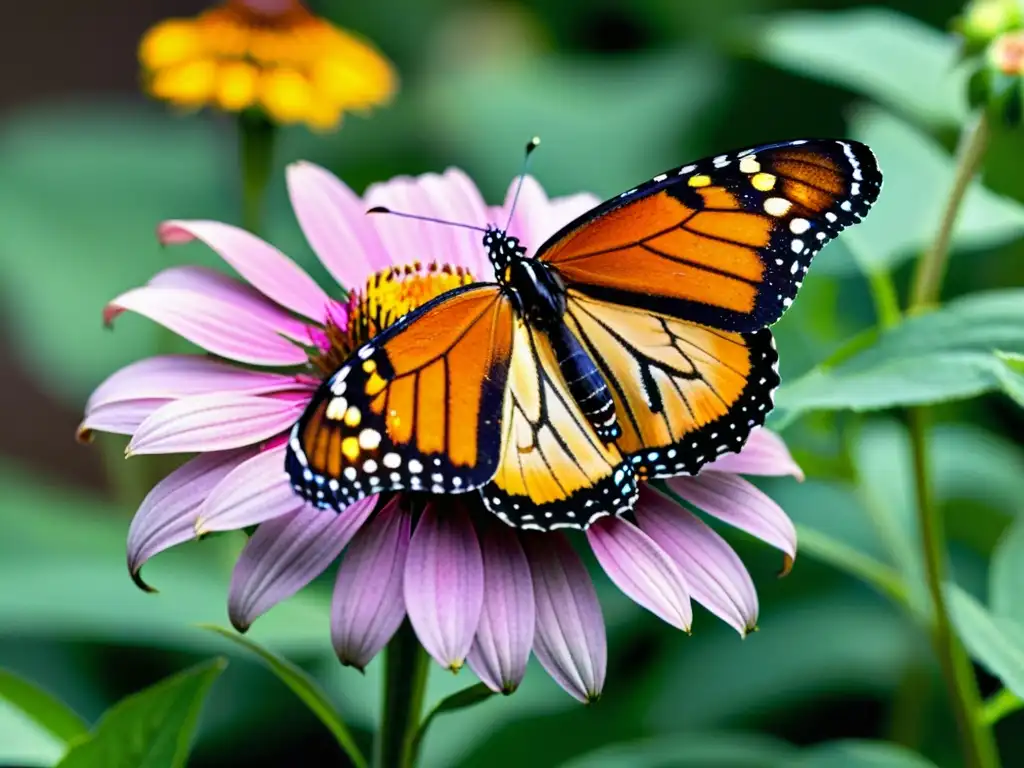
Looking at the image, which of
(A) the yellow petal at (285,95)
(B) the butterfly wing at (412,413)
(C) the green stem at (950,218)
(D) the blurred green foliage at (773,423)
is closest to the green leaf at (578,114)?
(D) the blurred green foliage at (773,423)

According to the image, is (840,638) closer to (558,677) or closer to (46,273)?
(558,677)

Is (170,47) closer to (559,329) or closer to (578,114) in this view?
(559,329)

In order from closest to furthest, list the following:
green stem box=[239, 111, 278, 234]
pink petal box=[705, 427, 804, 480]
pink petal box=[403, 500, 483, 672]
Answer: pink petal box=[403, 500, 483, 672]
pink petal box=[705, 427, 804, 480]
green stem box=[239, 111, 278, 234]

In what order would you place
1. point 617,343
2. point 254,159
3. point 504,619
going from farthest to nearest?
point 254,159, point 617,343, point 504,619

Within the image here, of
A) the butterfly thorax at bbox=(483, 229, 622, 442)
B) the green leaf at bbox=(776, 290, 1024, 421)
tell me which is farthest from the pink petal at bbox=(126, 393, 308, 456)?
the green leaf at bbox=(776, 290, 1024, 421)

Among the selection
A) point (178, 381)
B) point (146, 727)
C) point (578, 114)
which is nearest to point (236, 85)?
point (178, 381)

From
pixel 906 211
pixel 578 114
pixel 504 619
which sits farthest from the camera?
pixel 578 114

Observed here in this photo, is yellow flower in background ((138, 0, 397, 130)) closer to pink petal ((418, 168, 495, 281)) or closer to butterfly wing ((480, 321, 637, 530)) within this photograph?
pink petal ((418, 168, 495, 281))
